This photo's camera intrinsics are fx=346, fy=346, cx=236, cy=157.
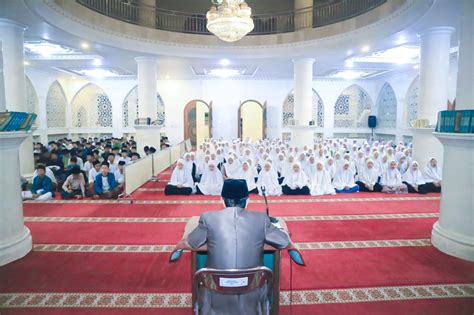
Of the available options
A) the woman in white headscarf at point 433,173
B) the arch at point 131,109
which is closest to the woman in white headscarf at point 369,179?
the woman in white headscarf at point 433,173

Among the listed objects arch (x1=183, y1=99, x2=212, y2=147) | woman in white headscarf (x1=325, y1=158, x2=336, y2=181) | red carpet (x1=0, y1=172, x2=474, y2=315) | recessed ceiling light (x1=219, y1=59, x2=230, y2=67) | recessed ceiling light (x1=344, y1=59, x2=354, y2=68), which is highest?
recessed ceiling light (x1=344, y1=59, x2=354, y2=68)

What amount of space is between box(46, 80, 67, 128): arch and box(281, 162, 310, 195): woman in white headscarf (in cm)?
1242

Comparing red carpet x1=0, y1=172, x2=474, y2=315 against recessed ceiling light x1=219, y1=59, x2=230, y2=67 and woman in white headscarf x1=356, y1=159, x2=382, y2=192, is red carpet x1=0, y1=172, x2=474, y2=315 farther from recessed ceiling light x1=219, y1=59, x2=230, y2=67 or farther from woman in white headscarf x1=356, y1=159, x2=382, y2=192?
recessed ceiling light x1=219, y1=59, x2=230, y2=67

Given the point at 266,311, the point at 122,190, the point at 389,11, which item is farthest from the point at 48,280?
the point at 389,11

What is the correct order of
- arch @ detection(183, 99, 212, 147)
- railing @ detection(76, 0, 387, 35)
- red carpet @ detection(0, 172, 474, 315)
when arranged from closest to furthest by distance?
red carpet @ detection(0, 172, 474, 315) → railing @ detection(76, 0, 387, 35) → arch @ detection(183, 99, 212, 147)

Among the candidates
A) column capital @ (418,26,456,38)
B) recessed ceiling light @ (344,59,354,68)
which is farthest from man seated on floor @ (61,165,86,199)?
recessed ceiling light @ (344,59,354,68)

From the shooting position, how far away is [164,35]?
32.8 ft

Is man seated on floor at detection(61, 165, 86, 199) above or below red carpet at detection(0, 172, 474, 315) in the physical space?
above

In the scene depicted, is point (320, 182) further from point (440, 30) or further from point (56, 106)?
point (56, 106)

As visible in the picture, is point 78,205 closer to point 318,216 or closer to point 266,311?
point 318,216

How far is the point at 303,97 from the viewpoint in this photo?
11398mm

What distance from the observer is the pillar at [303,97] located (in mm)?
11266

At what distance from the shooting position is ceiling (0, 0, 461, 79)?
6.81 m

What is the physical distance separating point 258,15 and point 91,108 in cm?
1086
